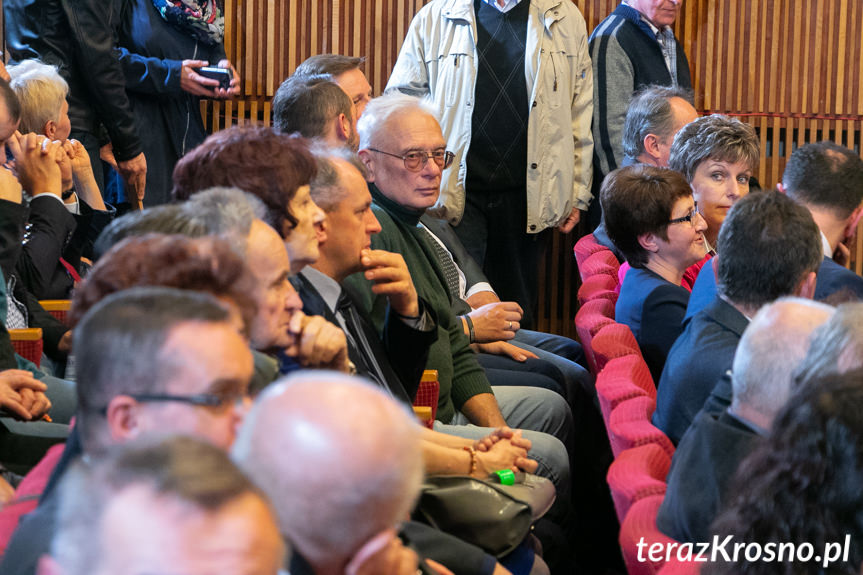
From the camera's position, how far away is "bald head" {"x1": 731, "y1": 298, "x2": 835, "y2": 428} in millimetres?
1774

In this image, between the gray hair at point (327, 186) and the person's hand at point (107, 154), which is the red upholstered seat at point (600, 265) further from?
the person's hand at point (107, 154)

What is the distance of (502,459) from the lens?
2.48m

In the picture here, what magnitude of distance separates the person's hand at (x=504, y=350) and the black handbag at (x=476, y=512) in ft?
4.96

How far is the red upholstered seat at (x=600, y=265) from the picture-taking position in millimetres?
4012

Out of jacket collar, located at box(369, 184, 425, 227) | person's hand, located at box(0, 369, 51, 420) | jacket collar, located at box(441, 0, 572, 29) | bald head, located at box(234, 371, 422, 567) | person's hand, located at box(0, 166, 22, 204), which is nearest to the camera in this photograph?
bald head, located at box(234, 371, 422, 567)

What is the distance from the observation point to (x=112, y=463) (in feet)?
3.09

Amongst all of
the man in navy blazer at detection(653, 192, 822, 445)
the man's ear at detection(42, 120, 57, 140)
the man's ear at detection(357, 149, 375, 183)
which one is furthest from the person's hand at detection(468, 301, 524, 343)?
the man's ear at detection(42, 120, 57, 140)

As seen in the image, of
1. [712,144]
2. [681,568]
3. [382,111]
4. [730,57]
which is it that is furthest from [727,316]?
[730,57]

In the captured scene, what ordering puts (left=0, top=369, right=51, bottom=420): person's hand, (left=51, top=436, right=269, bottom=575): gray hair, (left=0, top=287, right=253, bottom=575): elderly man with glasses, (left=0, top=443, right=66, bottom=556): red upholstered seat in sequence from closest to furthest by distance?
(left=51, top=436, right=269, bottom=575): gray hair → (left=0, top=287, right=253, bottom=575): elderly man with glasses → (left=0, top=443, right=66, bottom=556): red upholstered seat → (left=0, top=369, right=51, bottom=420): person's hand

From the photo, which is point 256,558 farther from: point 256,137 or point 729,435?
point 256,137

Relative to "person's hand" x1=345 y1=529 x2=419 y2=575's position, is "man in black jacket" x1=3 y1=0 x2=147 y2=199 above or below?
above

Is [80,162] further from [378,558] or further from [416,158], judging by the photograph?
[378,558]

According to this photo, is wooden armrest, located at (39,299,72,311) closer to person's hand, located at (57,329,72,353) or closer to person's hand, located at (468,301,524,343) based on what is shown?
person's hand, located at (57,329,72,353)

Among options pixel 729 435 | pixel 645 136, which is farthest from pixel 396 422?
pixel 645 136
